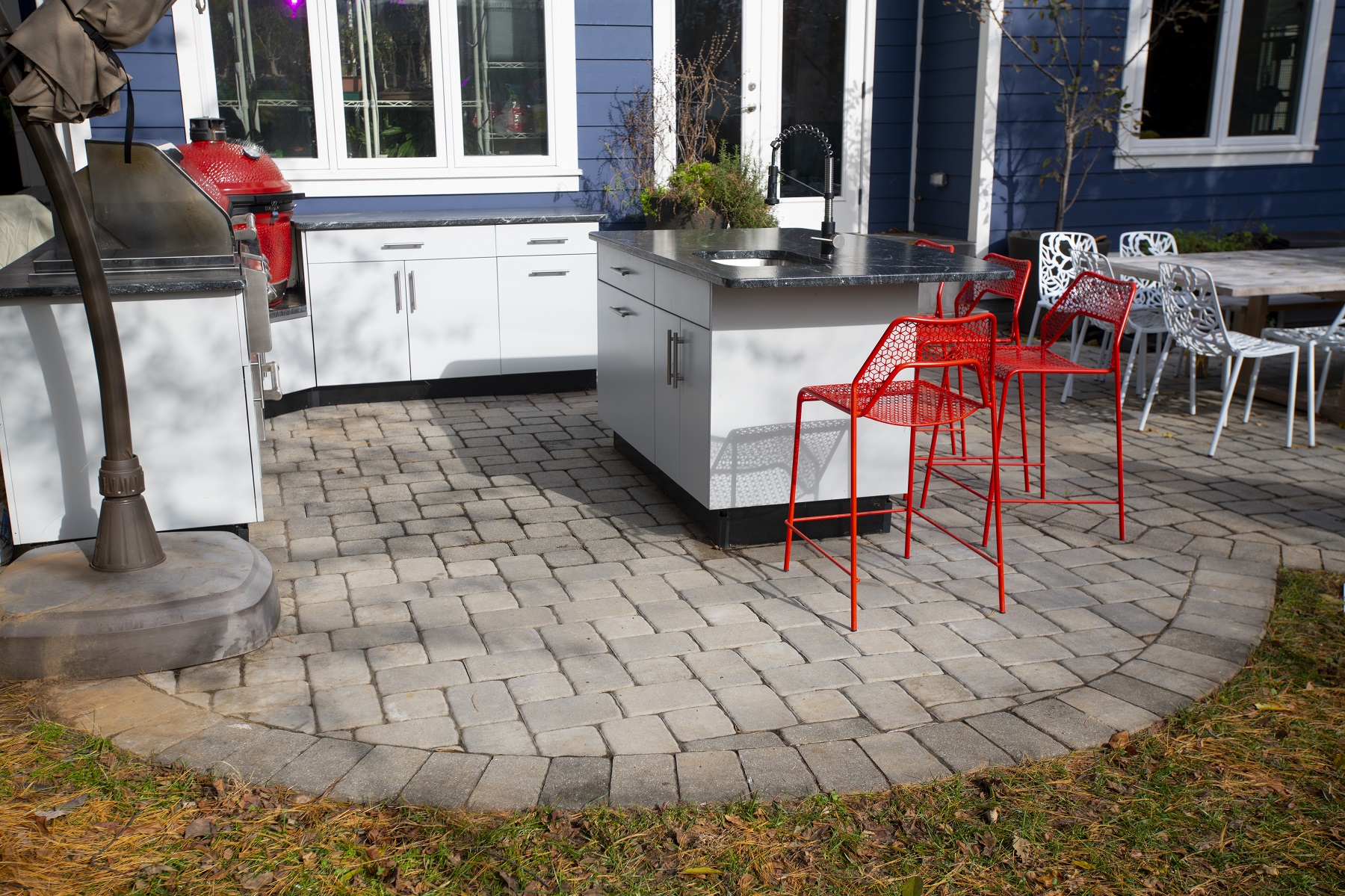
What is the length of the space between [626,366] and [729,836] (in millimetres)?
2958

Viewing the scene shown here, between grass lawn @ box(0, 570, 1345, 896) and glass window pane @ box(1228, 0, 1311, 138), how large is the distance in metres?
7.60

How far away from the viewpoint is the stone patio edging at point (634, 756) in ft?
8.90

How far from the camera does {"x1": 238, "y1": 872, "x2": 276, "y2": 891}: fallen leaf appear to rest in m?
2.38

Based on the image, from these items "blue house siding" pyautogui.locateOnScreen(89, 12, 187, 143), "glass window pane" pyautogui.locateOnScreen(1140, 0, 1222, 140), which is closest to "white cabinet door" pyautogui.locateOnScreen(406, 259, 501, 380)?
"blue house siding" pyautogui.locateOnScreen(89, 12, 187, 143)

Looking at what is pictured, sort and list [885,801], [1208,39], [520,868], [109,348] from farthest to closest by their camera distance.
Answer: [1208,39] < [109,348] < [885,801] < [520,868]

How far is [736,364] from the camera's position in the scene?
416 cm

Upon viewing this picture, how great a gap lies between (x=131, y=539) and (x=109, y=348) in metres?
0.59

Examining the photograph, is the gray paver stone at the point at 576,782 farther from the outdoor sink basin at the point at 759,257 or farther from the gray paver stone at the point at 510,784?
the outdoor sink basin at the point at 759,257

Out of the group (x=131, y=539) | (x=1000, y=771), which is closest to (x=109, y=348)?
(x=131, y=539)

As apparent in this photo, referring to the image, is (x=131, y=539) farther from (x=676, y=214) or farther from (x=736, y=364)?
(x=676, y=214)

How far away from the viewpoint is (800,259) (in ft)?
15.1

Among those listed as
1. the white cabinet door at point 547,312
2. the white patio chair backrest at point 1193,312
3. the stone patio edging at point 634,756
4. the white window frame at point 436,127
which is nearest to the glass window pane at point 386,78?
the white window frame at point 436,127

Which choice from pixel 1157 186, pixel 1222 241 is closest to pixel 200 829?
pixel 1222 241

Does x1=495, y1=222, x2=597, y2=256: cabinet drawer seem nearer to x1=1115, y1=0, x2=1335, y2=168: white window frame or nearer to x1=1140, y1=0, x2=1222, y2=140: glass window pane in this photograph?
x1=1115, y1=0, x2=1335, y2=168: white window frame
